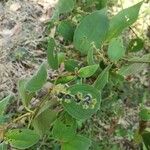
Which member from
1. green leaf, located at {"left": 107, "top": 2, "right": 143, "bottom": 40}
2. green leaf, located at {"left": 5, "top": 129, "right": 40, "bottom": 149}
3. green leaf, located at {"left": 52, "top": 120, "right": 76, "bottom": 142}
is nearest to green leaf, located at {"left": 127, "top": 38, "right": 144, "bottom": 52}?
green leaf, located at {"left": 107, "top": 2, "right": 143, "bottom": 40}

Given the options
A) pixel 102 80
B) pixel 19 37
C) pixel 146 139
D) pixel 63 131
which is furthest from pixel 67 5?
pixel 19 37

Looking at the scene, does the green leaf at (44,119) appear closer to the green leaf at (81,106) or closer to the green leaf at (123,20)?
the green leaf at (81,106)

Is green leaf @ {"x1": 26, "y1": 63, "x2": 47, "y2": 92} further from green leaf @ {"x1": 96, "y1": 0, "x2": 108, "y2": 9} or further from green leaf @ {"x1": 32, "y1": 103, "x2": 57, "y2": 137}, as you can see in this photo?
green leaf @ {"x1": 96, "y1": 0, "x2": 108, "y2": 9}

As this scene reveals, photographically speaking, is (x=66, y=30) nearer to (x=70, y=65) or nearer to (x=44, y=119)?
(x=70, y=65)

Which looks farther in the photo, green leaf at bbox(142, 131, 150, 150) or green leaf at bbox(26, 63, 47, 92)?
green leaf at bbox(142, 131, 150, 150)

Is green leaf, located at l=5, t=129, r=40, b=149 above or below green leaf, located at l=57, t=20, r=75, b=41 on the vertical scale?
Answer: below

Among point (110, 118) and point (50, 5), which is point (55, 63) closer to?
point (110, 118)

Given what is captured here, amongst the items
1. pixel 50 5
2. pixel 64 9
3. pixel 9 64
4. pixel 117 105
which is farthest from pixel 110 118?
pixel 64 9
